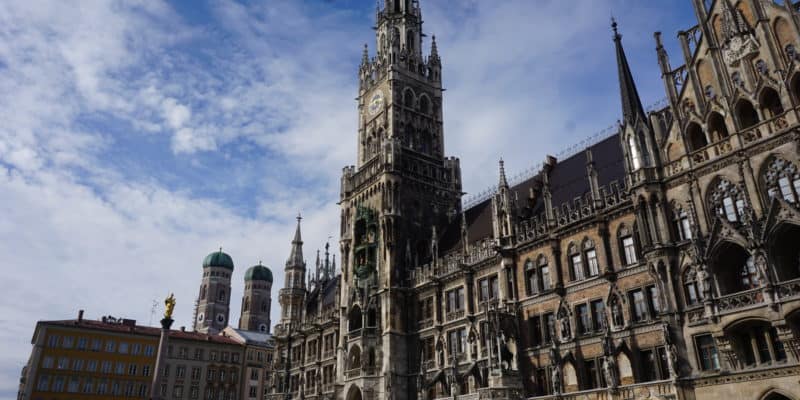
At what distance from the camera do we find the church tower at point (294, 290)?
6669 centimetres

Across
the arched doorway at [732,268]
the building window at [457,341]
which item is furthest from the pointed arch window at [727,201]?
the building window at [457,341]

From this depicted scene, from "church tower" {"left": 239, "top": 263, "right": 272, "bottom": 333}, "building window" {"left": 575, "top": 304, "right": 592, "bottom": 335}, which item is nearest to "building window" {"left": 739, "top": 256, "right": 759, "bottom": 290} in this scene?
"building window" {"left": 575, "top": 304, "right": 592, "bottom": 335}

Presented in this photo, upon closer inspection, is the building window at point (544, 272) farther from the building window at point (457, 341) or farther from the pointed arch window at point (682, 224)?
the pointed arch window at point (682, 224)

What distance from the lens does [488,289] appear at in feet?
139

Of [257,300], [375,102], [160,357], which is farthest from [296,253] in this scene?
[257,300]

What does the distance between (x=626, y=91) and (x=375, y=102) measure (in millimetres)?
30573

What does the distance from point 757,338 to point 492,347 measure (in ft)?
49.1

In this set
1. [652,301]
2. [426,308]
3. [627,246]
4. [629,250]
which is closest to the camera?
[652,301]

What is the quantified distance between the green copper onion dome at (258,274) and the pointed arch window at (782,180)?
129 metres

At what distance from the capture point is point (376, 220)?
53188 millimetres

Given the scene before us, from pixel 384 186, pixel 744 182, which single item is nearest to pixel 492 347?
pixel 744 182

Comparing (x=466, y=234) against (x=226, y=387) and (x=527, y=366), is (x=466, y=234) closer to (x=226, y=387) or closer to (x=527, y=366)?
(x=527, y=366)

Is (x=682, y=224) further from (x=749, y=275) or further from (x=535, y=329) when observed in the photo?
(x=535, y=329)

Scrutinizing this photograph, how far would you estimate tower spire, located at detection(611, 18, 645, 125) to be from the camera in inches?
1344
